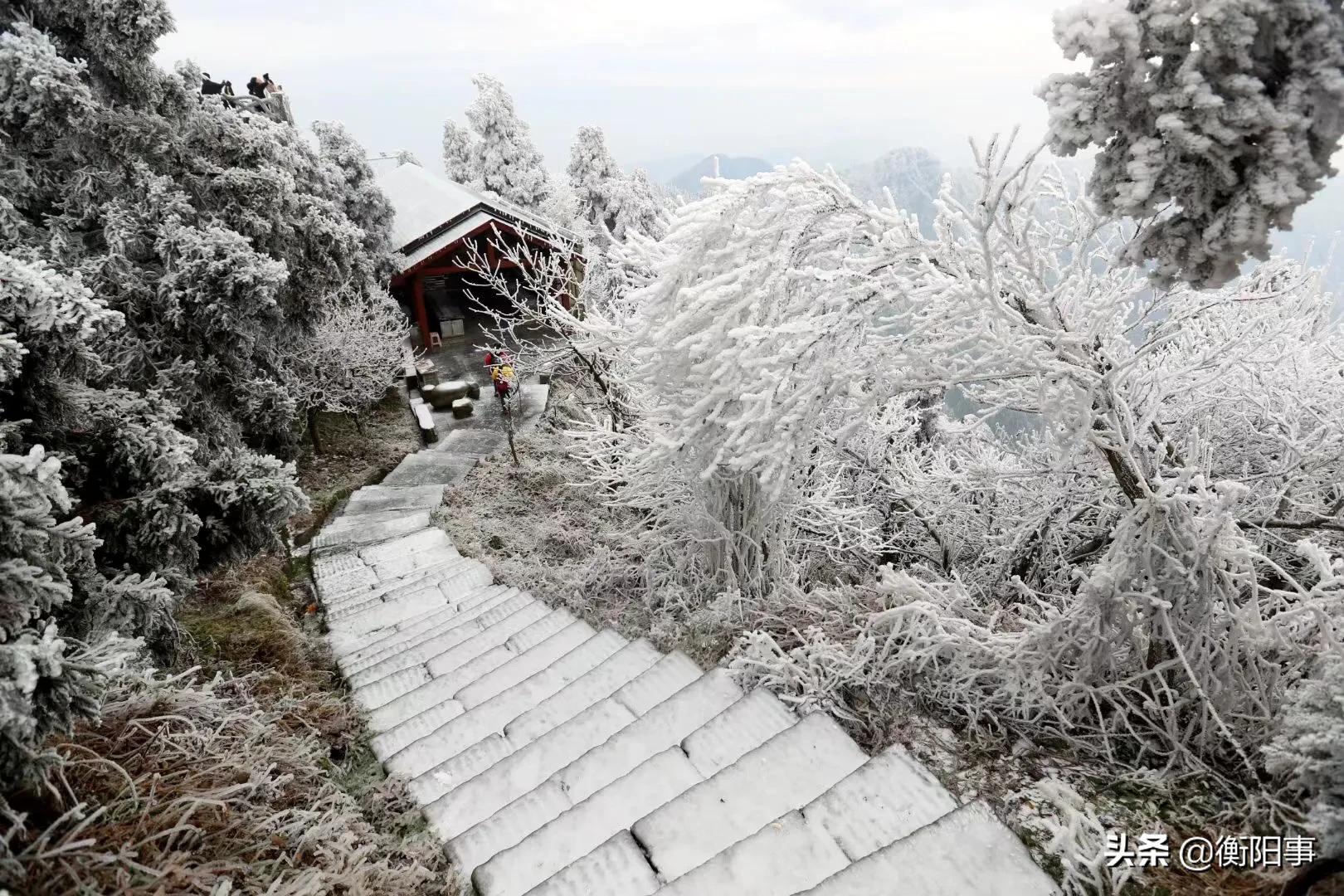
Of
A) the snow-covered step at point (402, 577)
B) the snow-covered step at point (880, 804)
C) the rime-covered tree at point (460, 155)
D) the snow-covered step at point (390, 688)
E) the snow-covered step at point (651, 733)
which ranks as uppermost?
the rime-covered tree at point (460, 155)

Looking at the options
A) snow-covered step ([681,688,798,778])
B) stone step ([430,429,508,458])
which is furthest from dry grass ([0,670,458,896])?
stone step ([430,429,508,458])

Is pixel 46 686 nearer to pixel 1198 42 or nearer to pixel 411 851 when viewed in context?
pixel 411 851

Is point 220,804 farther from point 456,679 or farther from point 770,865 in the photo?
point 770,865

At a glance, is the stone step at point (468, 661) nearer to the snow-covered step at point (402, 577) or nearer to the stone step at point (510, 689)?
the stone step at point (510, 689)

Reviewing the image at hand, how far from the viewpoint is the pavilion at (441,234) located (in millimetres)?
17672

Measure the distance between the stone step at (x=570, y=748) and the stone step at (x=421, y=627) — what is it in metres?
2.20

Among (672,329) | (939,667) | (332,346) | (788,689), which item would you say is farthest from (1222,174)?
(332,346)

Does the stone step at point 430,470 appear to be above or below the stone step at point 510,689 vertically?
below

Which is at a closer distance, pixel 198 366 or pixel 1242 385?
pixel 1242 385

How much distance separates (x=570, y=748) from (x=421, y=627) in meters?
2.77

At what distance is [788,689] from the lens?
4.00m

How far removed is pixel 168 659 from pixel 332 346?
31.2ft

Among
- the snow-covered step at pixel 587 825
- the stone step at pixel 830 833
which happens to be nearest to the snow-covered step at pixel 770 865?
the stone step at pixel 830 833

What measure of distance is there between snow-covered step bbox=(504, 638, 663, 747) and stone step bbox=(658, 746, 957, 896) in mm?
1449
